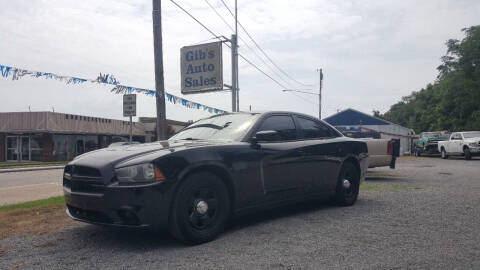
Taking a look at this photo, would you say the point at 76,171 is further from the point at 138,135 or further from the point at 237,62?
the point at 138,135

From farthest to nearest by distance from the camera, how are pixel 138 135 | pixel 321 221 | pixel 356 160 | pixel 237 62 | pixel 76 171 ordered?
pixel 138 135, pixel 237 62, pixel 356 160, pixel 321 221, pixel 76 171

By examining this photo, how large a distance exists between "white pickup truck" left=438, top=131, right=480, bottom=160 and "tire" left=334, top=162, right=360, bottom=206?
59.3ft

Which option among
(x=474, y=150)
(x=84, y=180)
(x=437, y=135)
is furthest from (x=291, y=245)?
(x=437, y=135)

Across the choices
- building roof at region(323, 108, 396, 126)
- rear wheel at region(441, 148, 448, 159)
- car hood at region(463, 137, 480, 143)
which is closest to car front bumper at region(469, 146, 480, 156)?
car hood at region(463, 137, 480, 143)

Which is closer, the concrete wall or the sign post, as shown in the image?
the sign post

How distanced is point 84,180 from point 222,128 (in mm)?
1869

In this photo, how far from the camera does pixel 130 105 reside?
10.2 metres

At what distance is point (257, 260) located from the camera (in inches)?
140

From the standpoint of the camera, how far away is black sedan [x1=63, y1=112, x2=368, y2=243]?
379 cm

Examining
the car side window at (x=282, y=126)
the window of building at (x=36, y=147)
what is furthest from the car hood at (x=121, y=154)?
the window of building at (x=36, y=147)

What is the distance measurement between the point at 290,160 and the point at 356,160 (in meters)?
1.83

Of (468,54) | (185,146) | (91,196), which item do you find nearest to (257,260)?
(185,146)

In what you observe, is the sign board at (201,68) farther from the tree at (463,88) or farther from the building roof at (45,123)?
the tree at (463,88)

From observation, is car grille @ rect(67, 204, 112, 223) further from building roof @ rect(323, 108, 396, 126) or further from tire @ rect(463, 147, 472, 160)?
building roof @ rect(323, 108, 396, 126)
